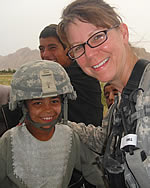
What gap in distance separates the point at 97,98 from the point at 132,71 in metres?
0.75

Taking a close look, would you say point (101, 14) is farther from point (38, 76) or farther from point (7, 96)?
point (7, 96)

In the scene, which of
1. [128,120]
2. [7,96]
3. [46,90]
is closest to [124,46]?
[128,120]

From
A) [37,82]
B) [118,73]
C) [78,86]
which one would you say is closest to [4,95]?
[37,82]

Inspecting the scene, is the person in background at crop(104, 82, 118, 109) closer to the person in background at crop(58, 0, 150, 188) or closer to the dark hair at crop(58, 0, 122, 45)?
the person in background at crop(58, 0, 150, 188)

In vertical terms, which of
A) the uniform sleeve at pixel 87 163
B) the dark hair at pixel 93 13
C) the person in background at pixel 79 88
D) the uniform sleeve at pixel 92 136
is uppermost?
the dark hair at pixel 93 13

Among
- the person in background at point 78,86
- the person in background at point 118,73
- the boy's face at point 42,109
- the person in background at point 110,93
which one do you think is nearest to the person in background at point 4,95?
the boy's face at point 42,109

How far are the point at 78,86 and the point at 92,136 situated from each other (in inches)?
16.7

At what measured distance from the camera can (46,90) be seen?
115cm

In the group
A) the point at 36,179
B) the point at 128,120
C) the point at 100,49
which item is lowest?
the point at 36,179

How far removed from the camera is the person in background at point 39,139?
3.79ft

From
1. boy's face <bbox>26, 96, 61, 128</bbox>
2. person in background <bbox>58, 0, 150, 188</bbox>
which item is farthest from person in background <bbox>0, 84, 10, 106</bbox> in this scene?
person in background <bbox>58, 0, 150, 188</bbox>

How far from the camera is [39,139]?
1236mm

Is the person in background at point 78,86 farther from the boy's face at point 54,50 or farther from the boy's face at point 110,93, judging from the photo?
the boy's face at point 110,93

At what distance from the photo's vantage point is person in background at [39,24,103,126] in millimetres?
1561
